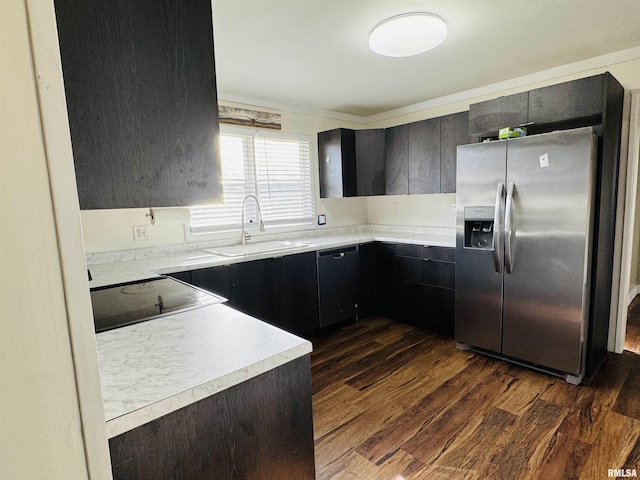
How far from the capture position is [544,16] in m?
1.99

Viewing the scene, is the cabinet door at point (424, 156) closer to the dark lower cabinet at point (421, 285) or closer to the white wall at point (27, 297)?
the dark lower cabinet at point (421, 285)

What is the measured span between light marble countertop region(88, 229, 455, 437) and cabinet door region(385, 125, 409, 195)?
276 cm

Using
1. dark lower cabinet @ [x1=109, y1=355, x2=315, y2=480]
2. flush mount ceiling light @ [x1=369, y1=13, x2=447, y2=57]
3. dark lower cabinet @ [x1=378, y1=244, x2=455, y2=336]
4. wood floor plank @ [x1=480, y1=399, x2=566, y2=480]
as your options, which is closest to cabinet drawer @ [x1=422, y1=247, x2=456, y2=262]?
dark lower cabinet @ [x1=378, y1=244, x2=455, y2=336]

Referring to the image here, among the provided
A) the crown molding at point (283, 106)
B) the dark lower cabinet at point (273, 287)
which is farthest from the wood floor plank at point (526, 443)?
the crown molding at point (283, 106)

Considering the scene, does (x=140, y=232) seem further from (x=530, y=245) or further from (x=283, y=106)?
(x=530, y=245)

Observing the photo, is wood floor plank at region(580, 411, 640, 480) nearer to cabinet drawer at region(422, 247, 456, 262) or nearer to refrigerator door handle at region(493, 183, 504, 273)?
refrigerator door handle at region(493, 183, 504, 273)

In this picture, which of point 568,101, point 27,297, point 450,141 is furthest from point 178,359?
point 450,141

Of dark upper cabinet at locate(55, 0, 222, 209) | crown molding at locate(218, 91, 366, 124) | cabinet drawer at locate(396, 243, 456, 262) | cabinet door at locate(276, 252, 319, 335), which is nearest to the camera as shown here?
dark upper cabinet at locate(55, 0, 222, 209)

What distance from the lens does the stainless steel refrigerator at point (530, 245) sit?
2252mm

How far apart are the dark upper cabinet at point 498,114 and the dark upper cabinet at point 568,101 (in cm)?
6

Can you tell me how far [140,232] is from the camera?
2.80 meters

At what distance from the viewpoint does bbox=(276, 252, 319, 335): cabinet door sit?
9.82 ft

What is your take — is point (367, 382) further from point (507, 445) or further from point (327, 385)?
point (507, 445)

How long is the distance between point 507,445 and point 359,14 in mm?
2445
